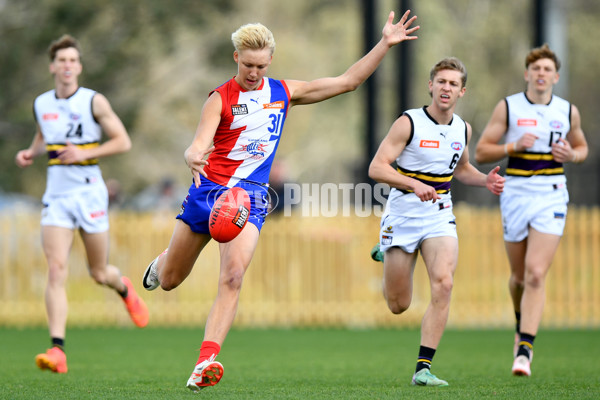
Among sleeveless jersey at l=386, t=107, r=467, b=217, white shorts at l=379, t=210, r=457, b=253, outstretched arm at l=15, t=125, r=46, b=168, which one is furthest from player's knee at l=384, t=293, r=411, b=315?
outstretched arm at l=15, t=125, r=46, b=168

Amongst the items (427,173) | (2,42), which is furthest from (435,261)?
(2,42)

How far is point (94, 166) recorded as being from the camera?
8.87 meters

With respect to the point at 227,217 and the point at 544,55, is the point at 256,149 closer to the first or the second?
the point at 227,217

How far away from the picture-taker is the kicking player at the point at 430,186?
719cm

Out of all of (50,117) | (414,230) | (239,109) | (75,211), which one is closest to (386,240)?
(414,230)

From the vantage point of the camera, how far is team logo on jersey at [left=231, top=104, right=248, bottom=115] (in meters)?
6.70

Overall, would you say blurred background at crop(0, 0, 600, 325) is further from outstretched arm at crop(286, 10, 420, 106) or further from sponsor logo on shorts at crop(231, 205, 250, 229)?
sponsor logo on shorts at crop(231, 205, 250, 229)

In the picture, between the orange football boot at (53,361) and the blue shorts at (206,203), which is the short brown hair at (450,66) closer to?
the blue shorts at (206,203)

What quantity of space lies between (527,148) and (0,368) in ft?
17.0

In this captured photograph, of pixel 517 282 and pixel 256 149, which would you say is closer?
pixel 256 149

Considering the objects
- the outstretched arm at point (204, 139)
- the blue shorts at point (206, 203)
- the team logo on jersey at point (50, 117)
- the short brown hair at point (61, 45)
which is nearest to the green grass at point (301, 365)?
the blue shorts at point (206, 203)

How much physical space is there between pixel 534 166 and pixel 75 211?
4.15 metres

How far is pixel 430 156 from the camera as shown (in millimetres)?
7328

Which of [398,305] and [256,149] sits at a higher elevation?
[256,149]
